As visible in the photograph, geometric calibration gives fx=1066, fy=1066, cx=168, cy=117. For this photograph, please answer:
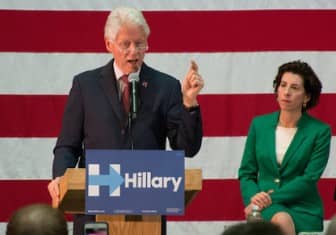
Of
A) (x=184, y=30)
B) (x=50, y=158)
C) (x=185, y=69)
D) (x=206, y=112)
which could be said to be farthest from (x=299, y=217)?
(x=50, y=158)

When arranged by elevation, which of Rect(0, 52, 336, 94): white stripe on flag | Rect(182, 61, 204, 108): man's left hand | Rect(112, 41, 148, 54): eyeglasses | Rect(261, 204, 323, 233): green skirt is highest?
Rect(0, 52, 336, 94): white stripe on flag

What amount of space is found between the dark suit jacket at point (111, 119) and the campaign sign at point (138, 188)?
59cm

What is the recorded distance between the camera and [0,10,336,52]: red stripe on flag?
20.2 ft

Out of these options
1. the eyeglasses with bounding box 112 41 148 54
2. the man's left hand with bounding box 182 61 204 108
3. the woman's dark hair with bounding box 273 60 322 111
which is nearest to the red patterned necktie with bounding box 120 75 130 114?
the eyeglasses with bounding box 112 41 148 54

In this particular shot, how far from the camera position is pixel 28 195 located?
20.2 ft

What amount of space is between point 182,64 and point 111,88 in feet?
5.72

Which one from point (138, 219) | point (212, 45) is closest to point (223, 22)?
point (212, 45)

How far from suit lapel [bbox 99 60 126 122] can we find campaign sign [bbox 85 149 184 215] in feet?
2.40

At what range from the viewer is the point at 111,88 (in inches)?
176

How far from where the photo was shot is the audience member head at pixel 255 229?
93.9 inches

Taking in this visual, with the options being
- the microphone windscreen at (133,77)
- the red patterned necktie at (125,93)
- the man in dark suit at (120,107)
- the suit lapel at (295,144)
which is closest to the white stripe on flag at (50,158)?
the suit lapel at (295,144)

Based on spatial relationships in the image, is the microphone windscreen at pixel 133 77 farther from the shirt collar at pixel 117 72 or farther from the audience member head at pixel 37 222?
the audience member head at pixel 37 222

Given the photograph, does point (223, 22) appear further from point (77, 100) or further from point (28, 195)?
point (77, 100)

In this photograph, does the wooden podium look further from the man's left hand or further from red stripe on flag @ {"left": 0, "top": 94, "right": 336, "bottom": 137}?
red stripe on flag @ {"left": 0, "top": 94, "right": 336, "bottom": 137}
